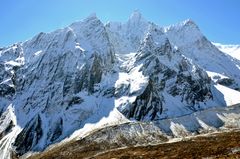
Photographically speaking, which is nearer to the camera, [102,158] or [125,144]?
[102,158]

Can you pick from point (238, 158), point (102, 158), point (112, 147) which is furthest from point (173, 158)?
point (112, 147)

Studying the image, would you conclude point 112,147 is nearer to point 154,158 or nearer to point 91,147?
point 91,147

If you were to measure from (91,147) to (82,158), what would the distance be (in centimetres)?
2190

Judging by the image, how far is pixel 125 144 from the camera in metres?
200

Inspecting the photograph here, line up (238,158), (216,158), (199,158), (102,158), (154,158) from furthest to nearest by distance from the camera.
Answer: (102,158) < (154,158) < (199,158) < (216,158) < (238,158)

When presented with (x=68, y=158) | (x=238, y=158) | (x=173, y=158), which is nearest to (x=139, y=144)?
(x=68, y=158)

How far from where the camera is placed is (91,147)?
649 feet

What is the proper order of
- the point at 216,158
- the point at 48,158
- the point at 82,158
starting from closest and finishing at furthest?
the point at 216,158, the point at 82,158, the point at 48,158

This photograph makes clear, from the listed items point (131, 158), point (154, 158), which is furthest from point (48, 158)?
point (154, 158)

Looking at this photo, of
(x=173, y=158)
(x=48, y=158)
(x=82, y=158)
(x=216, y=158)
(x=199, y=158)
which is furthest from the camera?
(x=48, y=158)

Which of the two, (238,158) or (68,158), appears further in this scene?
(68,158)

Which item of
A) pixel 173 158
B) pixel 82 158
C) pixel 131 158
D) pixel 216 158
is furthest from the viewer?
pixel 82 158

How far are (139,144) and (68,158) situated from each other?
36.1m

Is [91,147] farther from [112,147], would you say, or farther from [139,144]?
[139,144]
